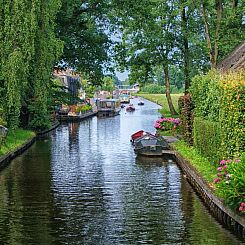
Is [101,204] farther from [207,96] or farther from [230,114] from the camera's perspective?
[207,96]

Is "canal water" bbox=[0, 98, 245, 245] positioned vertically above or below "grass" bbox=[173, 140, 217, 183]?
below

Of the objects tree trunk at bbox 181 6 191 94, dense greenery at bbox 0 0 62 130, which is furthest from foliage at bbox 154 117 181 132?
tree trunk at bbox 181 6 191 94

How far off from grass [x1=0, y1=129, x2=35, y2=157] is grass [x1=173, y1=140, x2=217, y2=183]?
961 cm

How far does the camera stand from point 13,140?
4266 cm

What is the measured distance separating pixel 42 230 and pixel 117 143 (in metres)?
31.5

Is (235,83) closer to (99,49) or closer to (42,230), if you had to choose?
(42,230)

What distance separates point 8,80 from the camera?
37969mm

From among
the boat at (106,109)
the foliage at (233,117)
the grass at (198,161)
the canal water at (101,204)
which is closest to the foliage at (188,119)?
the grass at (198,161)

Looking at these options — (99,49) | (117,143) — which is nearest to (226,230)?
(117,143)

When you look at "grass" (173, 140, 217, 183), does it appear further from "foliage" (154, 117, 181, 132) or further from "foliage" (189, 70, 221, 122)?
"foliage" (154, 117, 181, 132)

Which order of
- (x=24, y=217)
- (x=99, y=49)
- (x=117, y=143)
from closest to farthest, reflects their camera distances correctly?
(x=24, y=217)
(x=117, y=143)
(x=99, y=49)

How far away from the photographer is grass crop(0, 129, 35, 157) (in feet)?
121

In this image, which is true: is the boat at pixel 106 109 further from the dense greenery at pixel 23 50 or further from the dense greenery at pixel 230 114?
the dense greenery at pixel 230 114

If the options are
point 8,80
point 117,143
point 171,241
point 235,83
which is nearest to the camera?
point 171,241
